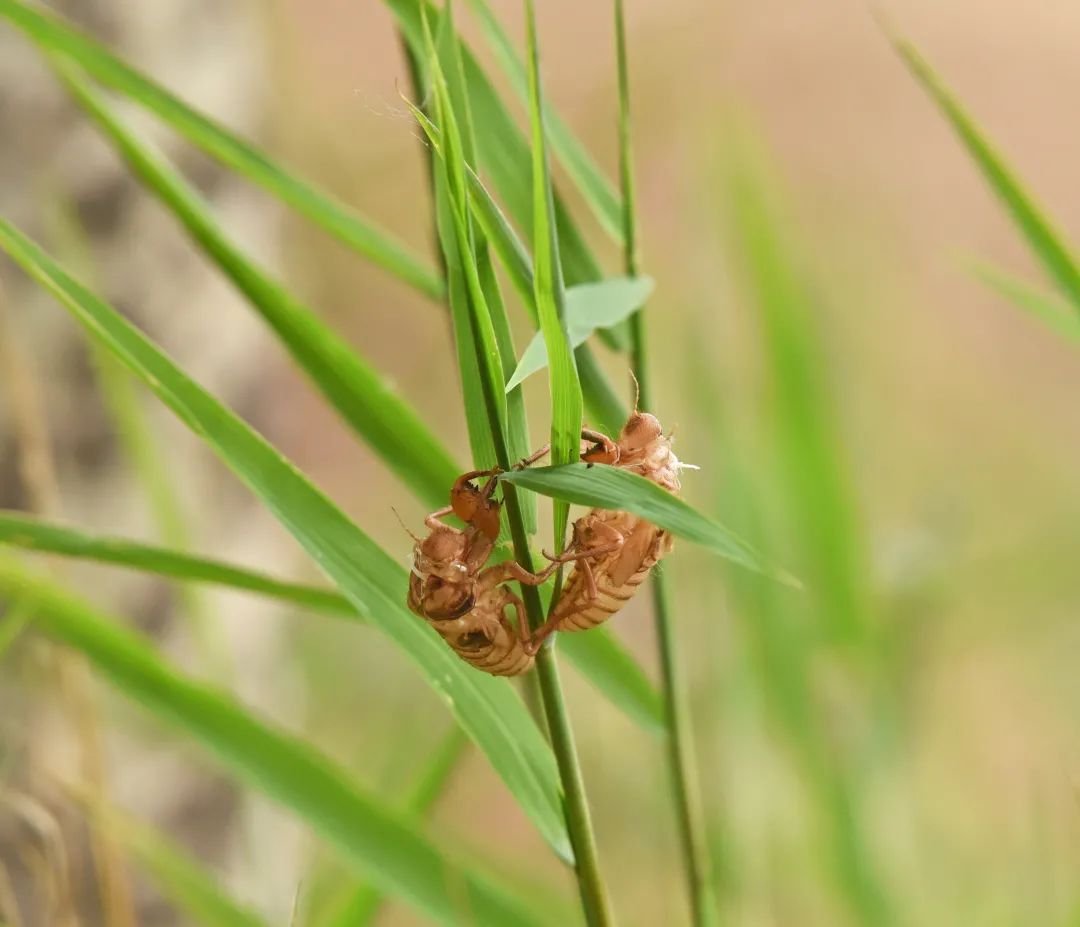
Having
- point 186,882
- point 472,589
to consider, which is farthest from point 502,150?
point 186,882

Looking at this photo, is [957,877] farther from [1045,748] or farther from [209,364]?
[209,364]

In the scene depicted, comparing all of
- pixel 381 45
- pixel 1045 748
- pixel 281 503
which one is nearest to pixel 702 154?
pixel 281 503

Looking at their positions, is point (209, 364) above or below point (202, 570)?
above

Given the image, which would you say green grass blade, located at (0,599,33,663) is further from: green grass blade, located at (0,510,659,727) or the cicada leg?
the cicada leg

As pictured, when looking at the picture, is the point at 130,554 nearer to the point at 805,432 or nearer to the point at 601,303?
the point at 601,303

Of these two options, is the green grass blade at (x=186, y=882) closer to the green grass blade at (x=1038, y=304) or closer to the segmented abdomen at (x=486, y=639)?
the segmented abdomen at (x=486, y=639)

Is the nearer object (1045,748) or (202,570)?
(202,570)

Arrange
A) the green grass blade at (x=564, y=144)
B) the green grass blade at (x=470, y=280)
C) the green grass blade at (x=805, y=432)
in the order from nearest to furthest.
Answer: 1. the green grass blade at (x=470, y=280)
2. the green grass blade at (x=564, y=144)
3. the green grass blade at (x=805, y=432)

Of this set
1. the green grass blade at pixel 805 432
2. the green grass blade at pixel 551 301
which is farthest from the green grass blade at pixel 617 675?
the green grass blade at pixel 805 432
